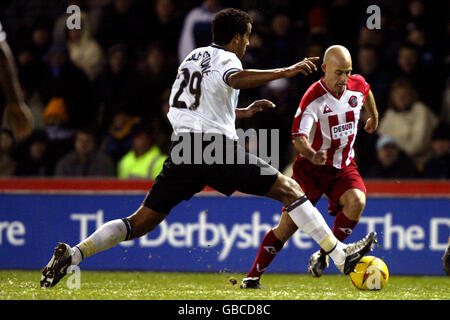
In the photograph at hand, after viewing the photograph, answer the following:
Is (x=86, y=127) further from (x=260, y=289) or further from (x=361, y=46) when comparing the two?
(x=260, y=289)

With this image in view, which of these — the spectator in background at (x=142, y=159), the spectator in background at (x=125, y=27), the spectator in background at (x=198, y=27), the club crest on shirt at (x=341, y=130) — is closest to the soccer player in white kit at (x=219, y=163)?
the club crest on shirt at (x=341, y=130)

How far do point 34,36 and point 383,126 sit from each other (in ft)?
15.4

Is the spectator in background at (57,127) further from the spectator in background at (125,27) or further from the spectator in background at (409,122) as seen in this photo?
the spectator in background at (409,122)

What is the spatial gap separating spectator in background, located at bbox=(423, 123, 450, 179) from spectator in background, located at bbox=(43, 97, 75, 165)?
4.11 m

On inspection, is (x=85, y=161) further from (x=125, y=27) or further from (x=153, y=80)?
(x=125, y=27)

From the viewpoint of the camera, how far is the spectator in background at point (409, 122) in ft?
32.5

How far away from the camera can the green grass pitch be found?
19.7 feet

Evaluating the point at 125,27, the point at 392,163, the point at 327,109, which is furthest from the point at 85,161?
the point at 327,109

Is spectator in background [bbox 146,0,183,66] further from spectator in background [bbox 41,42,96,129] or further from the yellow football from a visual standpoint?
the yellow football

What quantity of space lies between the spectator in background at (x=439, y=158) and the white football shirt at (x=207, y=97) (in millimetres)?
4031

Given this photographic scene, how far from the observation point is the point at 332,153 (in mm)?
7031

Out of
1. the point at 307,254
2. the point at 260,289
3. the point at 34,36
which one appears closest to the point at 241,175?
the point at 260,289
